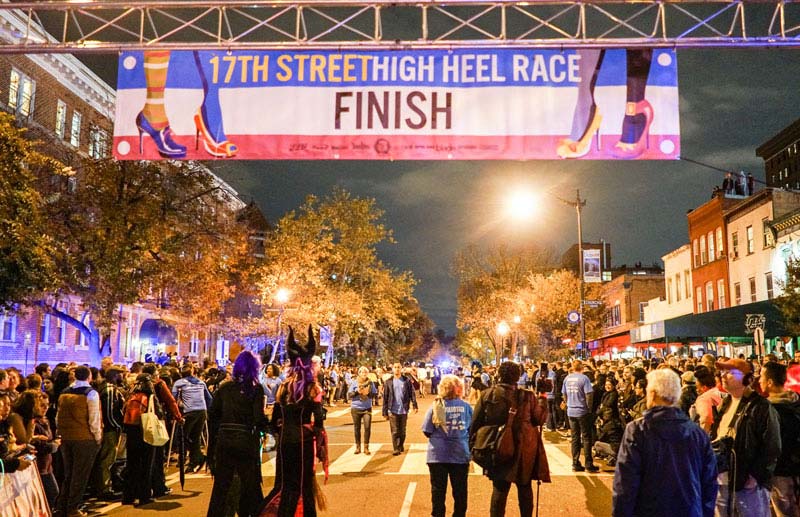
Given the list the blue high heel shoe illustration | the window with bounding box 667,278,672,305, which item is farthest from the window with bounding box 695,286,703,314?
the blue high heel shoe illustration

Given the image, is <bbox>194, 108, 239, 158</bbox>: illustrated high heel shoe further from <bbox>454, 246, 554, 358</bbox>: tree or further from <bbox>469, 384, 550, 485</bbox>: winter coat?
<bbox>454, 246, 554, 358</bbox>: tree

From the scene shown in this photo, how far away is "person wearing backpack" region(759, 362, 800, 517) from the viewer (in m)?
6.42

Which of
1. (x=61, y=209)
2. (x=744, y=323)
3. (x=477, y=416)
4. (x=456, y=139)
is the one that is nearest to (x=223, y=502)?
(x=477, y=416)

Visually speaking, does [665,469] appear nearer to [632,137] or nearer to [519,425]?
[519,425]

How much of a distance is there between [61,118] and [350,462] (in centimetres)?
2738

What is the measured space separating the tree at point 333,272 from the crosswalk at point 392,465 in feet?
74.0

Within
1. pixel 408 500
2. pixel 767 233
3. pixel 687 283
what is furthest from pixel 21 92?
pixel 687 283

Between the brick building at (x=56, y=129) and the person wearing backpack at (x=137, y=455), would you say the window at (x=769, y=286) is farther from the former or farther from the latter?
the person wearing backpack at (x=137, y=455)

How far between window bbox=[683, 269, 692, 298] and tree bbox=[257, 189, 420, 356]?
18.3m

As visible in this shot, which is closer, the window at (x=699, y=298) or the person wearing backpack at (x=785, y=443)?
the person wearing backpack at (x=785, y=443)

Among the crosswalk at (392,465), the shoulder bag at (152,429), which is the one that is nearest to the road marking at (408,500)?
the crosswalk at (392,465)

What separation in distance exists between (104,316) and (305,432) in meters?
19.7

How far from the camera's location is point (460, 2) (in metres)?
8.96

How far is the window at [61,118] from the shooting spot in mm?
33688
